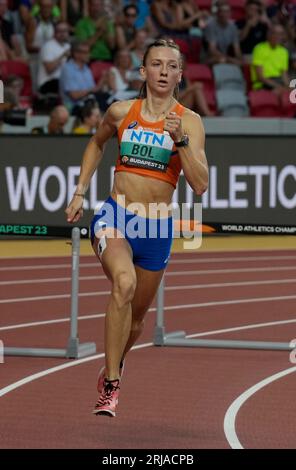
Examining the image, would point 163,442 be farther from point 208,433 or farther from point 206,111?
point 206,111

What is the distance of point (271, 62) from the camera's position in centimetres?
2233

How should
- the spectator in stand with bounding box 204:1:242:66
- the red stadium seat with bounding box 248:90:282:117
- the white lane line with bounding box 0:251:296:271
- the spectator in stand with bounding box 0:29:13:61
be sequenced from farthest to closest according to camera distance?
the spectator in stand with bounding box 204:1:242:66, the red stadium seat with bounding box 248:90:282:117, the spectator in stand with bounding box 0:29:13:61, the white lane line with bounding box 0:251:296:271

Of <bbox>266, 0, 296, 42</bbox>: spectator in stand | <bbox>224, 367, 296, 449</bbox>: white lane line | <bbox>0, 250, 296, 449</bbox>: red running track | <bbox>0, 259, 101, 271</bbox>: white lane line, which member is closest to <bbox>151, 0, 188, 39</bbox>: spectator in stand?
<bbox>266, 0, 296, 42</bbox>: spectator in stand

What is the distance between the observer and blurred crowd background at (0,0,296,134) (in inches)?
781

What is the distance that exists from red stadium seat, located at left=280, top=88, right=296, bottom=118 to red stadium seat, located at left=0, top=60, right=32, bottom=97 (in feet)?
14.5

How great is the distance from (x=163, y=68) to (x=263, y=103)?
15.1m

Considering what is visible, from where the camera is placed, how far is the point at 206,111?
21.2 m

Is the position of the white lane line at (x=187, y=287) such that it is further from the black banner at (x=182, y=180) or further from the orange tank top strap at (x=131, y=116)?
the orange tank top strap at (x=131, y=116)

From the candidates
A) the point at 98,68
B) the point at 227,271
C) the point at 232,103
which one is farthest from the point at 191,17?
the point at 227,271

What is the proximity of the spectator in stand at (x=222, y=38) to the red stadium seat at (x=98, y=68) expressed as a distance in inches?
82.5

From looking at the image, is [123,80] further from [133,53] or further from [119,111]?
[119,111]

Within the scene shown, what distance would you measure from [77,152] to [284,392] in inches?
346

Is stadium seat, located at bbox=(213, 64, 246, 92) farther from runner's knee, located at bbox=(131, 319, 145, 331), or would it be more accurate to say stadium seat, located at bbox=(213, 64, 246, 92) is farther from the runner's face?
the runner's face

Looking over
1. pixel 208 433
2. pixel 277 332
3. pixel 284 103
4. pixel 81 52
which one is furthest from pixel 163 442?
pixel 284 103
